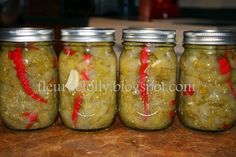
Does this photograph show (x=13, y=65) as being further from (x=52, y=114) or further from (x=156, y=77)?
(x=156, y=77)

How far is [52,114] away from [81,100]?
85 millimetres

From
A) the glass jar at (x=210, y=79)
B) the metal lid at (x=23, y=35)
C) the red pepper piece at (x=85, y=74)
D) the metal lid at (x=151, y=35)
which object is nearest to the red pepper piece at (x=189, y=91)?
the glass jar at (x=210, y=79)

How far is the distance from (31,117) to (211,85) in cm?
39

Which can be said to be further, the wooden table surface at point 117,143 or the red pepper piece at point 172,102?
the red pepper piece at point 172,102

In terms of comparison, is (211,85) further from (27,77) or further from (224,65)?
(27,77)

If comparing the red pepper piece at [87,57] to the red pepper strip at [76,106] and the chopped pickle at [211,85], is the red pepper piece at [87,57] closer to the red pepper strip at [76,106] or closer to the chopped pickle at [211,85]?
the red pepper strip at [76,106]

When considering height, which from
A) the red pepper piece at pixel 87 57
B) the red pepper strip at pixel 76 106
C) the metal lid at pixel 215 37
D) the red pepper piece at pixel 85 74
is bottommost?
the red pepper strip at pixel 76 106

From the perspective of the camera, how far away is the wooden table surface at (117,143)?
1.83 feet

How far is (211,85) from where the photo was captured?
64 centimetres

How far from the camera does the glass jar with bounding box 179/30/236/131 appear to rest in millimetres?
628

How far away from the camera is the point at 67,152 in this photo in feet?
1.84

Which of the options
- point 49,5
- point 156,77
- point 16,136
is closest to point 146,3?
point 156,77

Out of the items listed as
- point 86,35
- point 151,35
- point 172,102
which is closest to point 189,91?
point 172,102

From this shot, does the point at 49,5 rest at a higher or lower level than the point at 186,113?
higher
